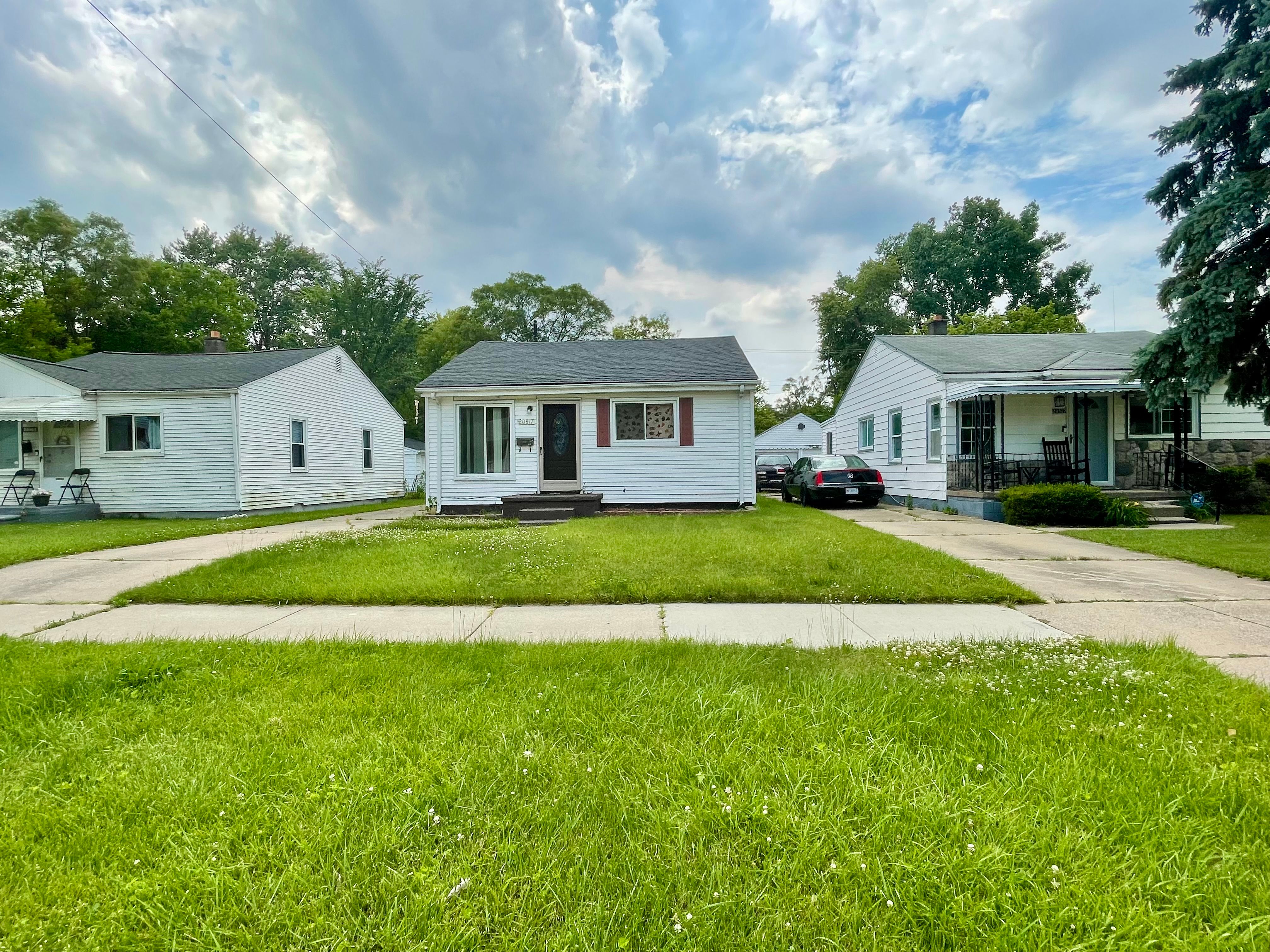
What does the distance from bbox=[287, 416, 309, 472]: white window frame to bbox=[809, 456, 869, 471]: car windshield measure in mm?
14823

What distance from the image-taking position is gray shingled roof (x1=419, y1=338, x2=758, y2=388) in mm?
12797

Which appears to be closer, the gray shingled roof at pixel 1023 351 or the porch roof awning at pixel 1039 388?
the porch roof awning at pixel 1039 388

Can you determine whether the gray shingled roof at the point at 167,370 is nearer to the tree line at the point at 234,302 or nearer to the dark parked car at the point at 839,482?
the tree line at the point at 234,302

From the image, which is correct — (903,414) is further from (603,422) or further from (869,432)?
(603,422)

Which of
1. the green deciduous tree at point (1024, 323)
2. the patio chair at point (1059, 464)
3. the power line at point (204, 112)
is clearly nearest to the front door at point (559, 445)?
the power line at point (204, 112)

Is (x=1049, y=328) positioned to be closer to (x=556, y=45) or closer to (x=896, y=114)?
(x=896, y=114)

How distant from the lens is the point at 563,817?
179 centimetres

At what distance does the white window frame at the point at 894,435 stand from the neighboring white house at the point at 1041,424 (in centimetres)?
92

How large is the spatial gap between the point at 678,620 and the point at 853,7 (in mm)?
13238

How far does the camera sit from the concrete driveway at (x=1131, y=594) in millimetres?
3729

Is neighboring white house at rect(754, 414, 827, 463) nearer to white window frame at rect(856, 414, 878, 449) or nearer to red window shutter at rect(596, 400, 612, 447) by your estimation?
white window frame at rect(856, 414, 878, 449)

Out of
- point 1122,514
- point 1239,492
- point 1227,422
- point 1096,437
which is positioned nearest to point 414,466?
point 1122,514

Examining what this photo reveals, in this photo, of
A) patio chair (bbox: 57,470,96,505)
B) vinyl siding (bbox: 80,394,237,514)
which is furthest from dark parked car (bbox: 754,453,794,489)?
patio chair (bbox: 57,470,96,505)

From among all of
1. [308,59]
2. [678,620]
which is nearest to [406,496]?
[308,59]
